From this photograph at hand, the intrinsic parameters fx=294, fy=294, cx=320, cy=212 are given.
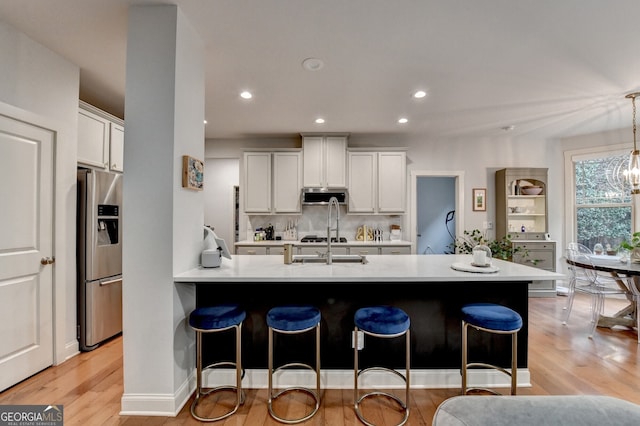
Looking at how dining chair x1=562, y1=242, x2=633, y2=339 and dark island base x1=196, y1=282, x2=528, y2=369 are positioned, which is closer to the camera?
dark island base x1=196, y1=282, x2=528, y2=369

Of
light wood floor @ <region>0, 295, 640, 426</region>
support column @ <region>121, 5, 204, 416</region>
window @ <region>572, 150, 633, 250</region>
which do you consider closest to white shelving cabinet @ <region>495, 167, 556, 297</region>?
window @ <region>572, 150, 633, 250</region>

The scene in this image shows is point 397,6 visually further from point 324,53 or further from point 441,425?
point 441,425

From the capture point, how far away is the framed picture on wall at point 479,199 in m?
5.12

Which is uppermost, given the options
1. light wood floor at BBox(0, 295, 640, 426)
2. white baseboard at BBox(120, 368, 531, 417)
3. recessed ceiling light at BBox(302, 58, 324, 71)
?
recessed ceiling light at BBox(302, 58, 324, 71)

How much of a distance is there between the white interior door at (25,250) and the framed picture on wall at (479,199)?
566cm

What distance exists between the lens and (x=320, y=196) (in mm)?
4742

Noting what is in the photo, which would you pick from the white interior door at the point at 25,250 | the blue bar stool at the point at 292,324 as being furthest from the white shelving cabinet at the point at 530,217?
the white interior door at the point at 25,250

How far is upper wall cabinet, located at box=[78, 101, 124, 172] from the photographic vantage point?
2.96 meters

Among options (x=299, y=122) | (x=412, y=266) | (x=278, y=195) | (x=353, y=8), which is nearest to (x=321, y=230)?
(x=278, y=195)

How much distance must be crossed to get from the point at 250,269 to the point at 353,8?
6.38ft

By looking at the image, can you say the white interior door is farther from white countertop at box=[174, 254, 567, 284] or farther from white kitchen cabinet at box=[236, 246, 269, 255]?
white kitchen cabinet at box=[236, 246, 269, 255]

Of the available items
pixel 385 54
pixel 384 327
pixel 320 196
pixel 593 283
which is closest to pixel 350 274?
pixel 384 327

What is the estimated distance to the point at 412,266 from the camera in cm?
229

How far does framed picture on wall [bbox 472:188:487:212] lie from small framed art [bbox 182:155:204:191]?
461 cm
